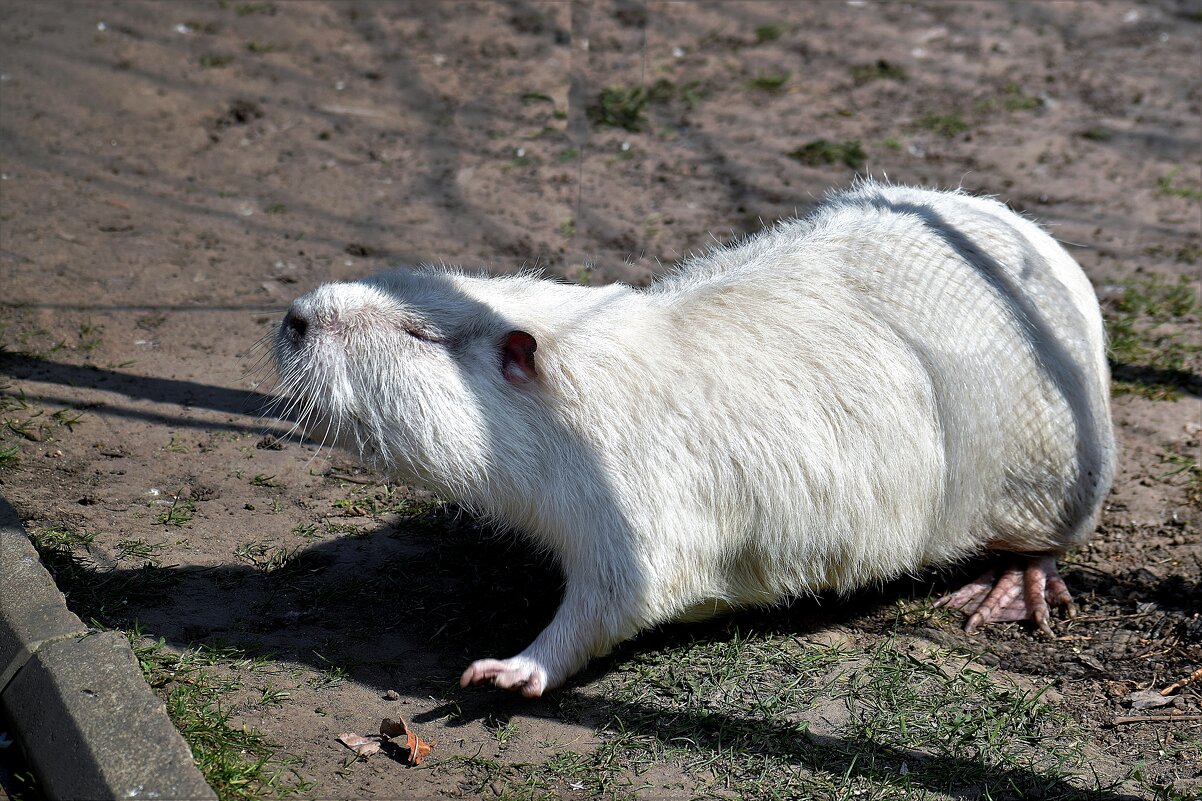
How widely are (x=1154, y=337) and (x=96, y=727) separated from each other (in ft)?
16.0

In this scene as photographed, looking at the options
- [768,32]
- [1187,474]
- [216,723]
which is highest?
[768,32]

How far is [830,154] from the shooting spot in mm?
7090

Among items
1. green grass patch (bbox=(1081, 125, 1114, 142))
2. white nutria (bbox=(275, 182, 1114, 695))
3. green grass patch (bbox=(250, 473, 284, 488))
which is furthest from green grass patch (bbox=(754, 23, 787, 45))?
green grass patch (bbox=(250, 473, 284, 488))

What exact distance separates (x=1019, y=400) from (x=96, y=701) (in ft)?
9.43

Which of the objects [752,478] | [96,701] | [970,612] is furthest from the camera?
[970,612]

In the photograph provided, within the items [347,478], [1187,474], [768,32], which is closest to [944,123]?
[768,32]

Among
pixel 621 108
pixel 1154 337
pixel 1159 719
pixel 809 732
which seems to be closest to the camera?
pixel 809 732

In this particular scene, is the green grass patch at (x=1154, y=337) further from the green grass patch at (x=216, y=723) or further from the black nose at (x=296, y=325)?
the green grass patch at (x=216, y=723)

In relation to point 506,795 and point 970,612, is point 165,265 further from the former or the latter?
point 970,612

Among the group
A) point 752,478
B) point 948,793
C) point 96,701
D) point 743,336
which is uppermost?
point 743,336

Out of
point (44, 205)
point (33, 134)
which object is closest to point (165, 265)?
point (44, 205)

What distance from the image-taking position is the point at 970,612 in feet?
13.4

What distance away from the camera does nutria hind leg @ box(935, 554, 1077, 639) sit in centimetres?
400

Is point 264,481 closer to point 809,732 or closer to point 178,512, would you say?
point 178,512
